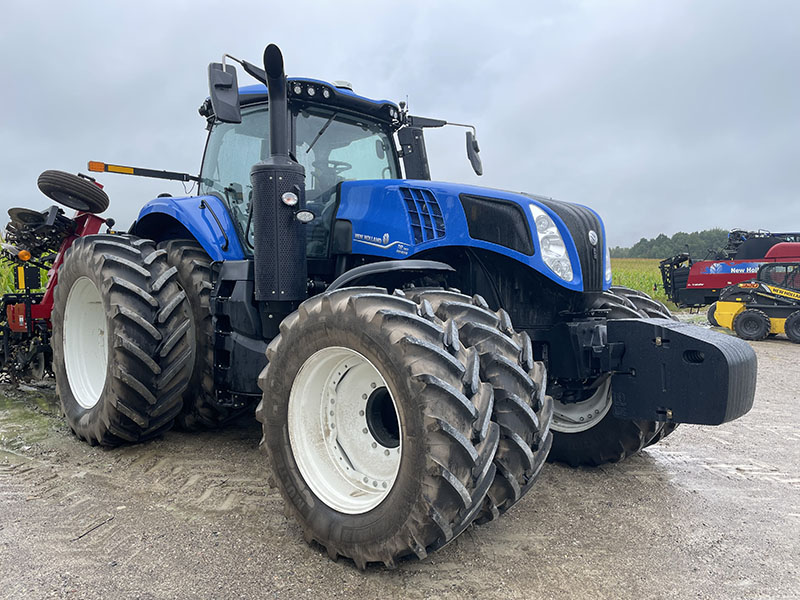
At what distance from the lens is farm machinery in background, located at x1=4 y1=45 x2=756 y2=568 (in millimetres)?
2418

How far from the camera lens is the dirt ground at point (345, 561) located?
97.6 inches

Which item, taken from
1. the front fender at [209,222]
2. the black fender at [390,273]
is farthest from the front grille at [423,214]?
the front fender at [209,222]

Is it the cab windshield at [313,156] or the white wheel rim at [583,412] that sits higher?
the cab windshield at [313,156]

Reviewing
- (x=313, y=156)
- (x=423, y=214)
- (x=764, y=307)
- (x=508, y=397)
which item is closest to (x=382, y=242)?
(x=423, y=214)

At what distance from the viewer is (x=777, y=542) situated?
9.60 feet

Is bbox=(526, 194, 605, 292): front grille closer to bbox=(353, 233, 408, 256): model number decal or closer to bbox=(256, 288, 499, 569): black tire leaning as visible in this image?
bbox=(353, 233, 408, 256): model number decal

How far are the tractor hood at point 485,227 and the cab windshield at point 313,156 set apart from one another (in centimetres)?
42

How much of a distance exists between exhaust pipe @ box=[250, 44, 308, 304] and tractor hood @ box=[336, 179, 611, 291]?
1.29 feet

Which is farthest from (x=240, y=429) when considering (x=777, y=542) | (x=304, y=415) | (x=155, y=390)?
(x=777, y=542)

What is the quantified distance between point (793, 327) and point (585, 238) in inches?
449

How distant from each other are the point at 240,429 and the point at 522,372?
302cm

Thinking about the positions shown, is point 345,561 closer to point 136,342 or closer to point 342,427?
point 342,427

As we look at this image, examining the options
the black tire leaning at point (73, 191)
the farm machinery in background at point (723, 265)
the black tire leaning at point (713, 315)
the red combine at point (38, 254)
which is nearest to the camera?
the black tire leaning at point (73, 191)

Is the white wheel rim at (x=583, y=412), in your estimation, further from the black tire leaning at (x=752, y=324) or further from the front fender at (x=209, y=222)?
the black tire leaning at (x=752, y=324)
